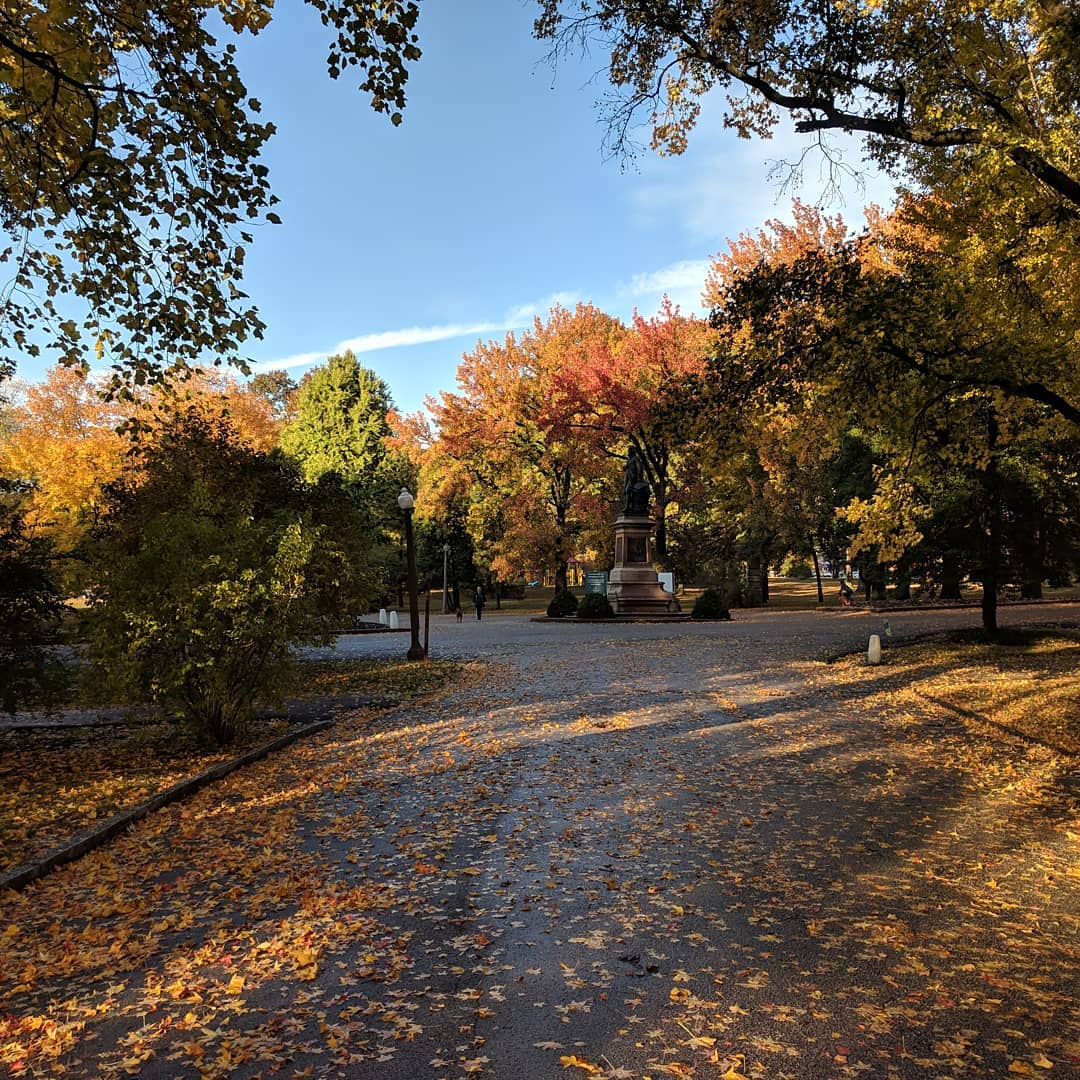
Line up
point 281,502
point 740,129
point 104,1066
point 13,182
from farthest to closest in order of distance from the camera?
point 281,502 → point 740,129 → point 13,182 → point 104,1066

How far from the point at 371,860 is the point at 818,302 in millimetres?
7648

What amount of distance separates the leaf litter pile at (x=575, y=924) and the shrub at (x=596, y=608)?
807 inches

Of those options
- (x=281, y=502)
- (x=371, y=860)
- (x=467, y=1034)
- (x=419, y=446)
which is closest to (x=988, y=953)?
(x=467, y=1034)

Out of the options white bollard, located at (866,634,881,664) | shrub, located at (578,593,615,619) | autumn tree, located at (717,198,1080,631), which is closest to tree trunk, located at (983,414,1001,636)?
white bollard, located at (866,634,881,664)

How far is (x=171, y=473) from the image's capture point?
13508 millimetres

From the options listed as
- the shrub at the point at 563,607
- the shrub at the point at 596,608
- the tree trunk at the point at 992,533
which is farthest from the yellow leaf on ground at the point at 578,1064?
the shrub at the point at 563,607

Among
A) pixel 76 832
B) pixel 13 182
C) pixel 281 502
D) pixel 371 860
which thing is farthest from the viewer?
pixel 281 502

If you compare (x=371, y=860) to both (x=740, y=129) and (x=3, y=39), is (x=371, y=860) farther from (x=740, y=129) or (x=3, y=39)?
(x=740, y=129)

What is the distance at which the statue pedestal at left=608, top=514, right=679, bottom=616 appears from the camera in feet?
96.2

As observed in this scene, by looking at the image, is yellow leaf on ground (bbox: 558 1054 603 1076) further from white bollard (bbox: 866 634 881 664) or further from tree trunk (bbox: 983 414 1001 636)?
tree trunk (bbox: 983 414 1001 636)

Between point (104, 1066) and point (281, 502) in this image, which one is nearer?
point (104, 1066)

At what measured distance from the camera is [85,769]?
26.1ft

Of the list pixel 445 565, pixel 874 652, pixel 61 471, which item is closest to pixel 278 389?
pixel 445 565

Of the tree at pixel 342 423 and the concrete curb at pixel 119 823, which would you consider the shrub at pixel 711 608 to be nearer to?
the concrete curb at pixel 119 823
